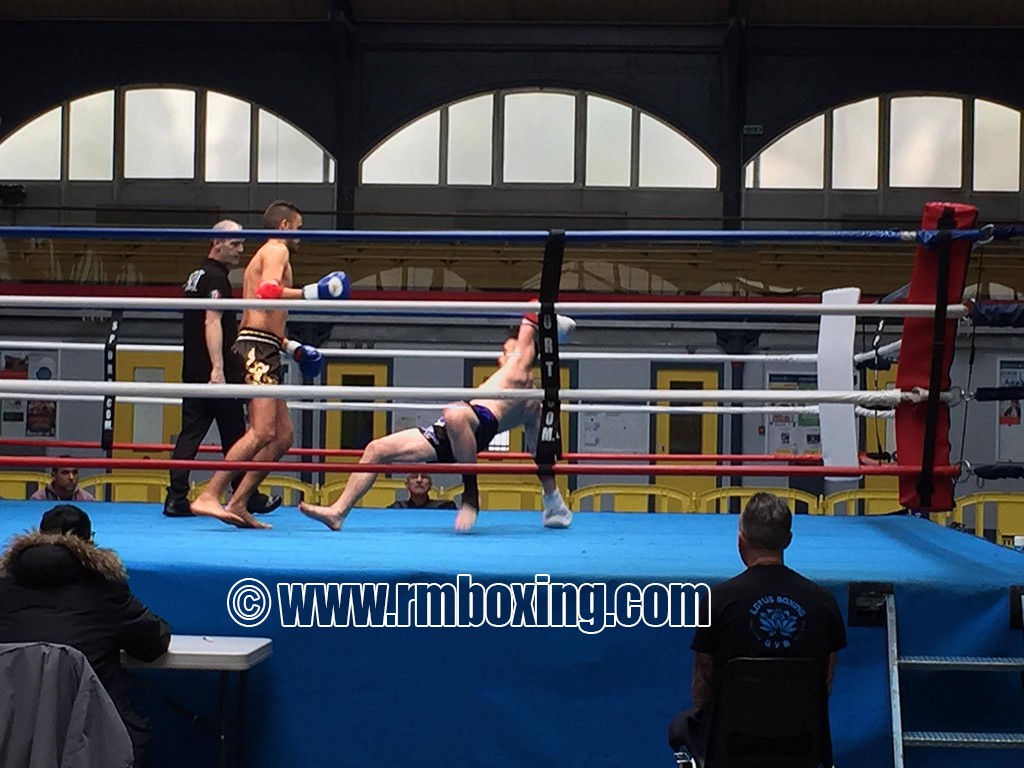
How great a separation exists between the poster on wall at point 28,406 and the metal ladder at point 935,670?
1119 centimetres

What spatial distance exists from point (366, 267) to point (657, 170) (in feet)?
12.3

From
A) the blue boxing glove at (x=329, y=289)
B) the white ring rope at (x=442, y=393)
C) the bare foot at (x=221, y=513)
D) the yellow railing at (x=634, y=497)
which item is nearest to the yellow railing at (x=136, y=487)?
the yellow railing at (x=634, y=497)

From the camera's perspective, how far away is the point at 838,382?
3.46m

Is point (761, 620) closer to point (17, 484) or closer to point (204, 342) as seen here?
point (204, 342)

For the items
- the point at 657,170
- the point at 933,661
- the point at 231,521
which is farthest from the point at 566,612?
the point at 657,170

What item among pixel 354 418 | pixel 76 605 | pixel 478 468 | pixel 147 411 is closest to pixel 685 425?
pixel 354 418

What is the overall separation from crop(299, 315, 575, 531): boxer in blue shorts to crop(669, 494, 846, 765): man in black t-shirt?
4.67ft

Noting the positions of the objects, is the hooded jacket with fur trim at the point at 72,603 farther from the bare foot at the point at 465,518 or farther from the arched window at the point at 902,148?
the arched window at the point at 902,148

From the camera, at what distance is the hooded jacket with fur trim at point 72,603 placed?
7.81ft

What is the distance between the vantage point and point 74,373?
495 inches
